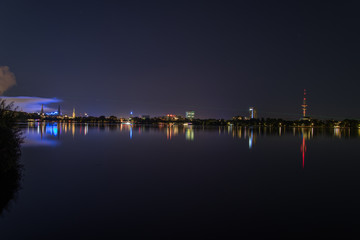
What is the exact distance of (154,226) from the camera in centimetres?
680

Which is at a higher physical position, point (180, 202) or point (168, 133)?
point (168, 133)

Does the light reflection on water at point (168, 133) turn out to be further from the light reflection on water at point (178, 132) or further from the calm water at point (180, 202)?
the calm water at point (180, 202)

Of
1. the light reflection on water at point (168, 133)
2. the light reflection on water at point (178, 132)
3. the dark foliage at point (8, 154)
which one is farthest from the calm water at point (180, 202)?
the light reflection on water at point (178, 132)

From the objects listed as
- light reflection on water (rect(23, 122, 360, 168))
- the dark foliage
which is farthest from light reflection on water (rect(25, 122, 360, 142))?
the dark foliage

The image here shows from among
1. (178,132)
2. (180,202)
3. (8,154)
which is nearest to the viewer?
(180,202)

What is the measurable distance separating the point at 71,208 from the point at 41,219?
0.96 metres

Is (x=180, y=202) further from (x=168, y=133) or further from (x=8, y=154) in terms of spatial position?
(x=168, y=133)

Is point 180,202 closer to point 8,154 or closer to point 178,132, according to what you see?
point 8,154

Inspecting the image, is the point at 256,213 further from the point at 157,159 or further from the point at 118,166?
the point at 157,159

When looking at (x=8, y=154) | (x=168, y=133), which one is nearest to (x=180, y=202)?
(x=8, y=154)

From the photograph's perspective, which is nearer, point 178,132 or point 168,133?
point 168,133

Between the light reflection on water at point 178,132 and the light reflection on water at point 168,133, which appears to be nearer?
the light reflection on water at point 168,133

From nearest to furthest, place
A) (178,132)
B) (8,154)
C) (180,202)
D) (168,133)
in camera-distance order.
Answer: (180,202), (8,154), (168,133), (178,132)

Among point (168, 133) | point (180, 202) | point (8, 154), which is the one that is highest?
point (8, 154)
